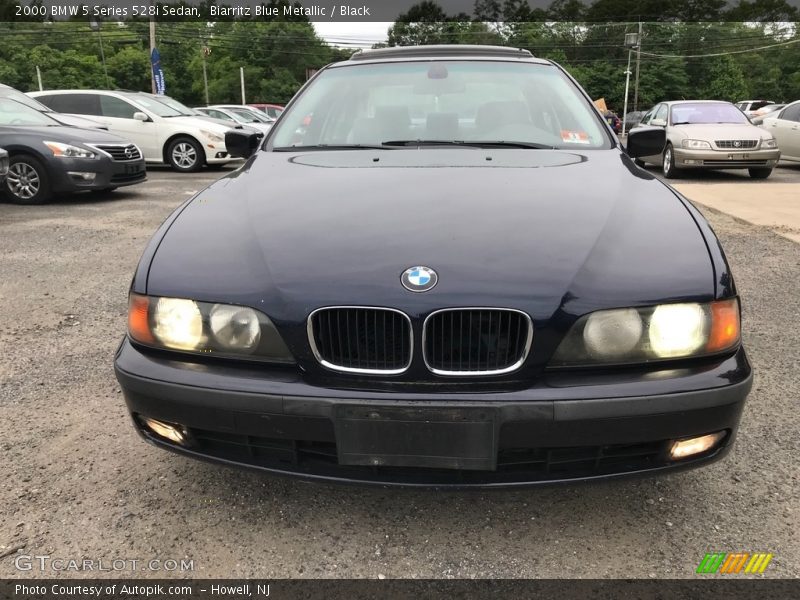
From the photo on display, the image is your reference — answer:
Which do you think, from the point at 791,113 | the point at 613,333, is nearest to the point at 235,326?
the point at 613,333

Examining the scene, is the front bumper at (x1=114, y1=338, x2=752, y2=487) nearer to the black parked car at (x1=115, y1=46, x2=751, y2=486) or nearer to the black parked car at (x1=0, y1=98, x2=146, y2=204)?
the black parked car at (x1=115, y1=46, x2=751, y2=486)

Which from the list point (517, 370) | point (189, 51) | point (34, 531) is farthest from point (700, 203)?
point (189, 51)

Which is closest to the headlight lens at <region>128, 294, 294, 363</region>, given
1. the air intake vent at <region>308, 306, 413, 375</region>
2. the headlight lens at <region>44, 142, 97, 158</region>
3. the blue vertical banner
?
the air intake vent at <region>308, 306, 413, 375</region>

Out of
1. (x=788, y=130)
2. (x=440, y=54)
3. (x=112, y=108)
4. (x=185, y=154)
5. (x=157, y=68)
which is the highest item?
(x=157, y=68)

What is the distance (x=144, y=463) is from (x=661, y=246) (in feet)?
6.13

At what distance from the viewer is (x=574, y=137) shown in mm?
2711

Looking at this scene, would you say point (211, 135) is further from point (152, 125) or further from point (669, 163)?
point (669, 163)

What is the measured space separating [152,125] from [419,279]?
11.5m

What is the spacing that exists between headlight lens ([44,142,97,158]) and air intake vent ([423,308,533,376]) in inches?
297

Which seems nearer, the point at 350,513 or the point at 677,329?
the point at 677,329

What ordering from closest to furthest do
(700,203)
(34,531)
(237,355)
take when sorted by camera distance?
(237,355) → (34,531) → (700,203)

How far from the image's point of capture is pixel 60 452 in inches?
92.0

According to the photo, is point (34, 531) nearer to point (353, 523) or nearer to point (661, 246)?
point (353, 523)

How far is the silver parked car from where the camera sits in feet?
38.2
